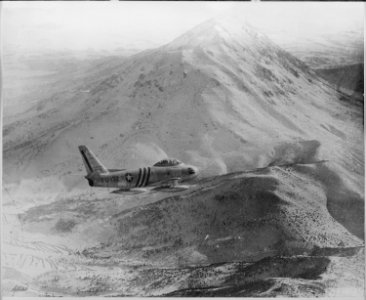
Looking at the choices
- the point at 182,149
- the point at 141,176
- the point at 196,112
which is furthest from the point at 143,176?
the point at 196,112

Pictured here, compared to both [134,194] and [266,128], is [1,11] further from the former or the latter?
[266,128]

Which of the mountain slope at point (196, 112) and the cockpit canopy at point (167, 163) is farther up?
the mountain slope at point (196, 112)

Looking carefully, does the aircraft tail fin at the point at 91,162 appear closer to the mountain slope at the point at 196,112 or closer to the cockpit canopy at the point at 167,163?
the mountain slope at the point at 196,112

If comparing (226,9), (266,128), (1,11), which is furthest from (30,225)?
(226,9)

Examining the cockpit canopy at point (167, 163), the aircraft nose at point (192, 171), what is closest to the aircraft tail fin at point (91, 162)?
the cockpit canopy at point (167, 163)

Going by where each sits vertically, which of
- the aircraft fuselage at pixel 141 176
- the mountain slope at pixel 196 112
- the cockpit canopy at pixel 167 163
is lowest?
the aircraft fuselage at pixel 141 176

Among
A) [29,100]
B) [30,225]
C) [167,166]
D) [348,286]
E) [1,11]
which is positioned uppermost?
[1,11]

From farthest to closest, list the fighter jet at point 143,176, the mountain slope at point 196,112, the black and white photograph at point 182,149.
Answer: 1. the mountain slope at point 196,112
2. the fighter jet at point 143,176
3. the black and white photograph at point 182,149

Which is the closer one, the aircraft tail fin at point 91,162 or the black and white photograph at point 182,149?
the black and white photograph at point 182,149
